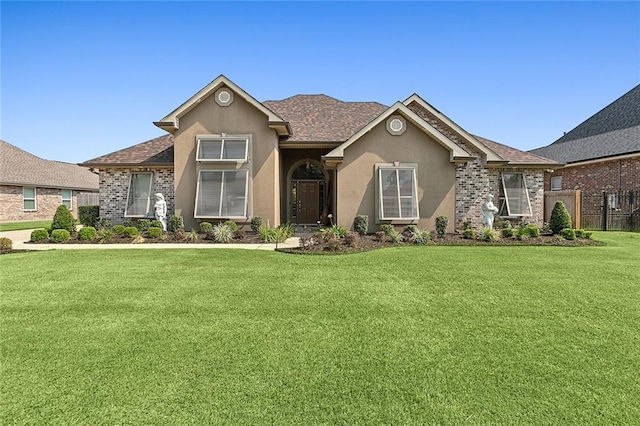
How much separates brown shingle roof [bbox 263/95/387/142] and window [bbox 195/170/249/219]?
10.4 feet

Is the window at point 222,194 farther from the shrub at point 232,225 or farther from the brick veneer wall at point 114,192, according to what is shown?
the brick veneer wall at point 114,192

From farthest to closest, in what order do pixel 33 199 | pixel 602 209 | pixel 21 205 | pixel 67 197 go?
pixel 67 197 → pixel 33 199 → pixel 21 205 → pixel 602 209

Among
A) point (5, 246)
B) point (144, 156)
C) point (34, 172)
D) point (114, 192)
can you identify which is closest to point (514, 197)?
point (144, 156)

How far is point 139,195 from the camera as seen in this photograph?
16359 millimetres

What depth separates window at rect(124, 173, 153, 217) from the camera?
1622 cm

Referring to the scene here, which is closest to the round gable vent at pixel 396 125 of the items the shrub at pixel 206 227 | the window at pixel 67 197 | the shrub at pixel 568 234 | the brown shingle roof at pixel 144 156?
the shrub at pixel 568 234

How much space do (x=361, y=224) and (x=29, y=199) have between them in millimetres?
24795

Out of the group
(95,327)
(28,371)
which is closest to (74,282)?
(95,327)

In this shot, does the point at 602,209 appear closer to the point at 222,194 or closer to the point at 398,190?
the point at 398,190

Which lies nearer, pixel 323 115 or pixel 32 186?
pixel 323 115

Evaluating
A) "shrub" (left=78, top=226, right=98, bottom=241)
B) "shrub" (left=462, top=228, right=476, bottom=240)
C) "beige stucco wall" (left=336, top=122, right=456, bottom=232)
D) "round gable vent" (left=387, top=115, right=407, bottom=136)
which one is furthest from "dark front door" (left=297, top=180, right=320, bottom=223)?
"shrub" (left=78, top=226, right=98, bottom=241)

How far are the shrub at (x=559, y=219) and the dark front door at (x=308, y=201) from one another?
10.5 metres

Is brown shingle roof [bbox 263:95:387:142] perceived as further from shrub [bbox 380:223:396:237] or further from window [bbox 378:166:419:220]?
shrub [bbox 380:223:396:237]

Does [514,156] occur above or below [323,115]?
below
